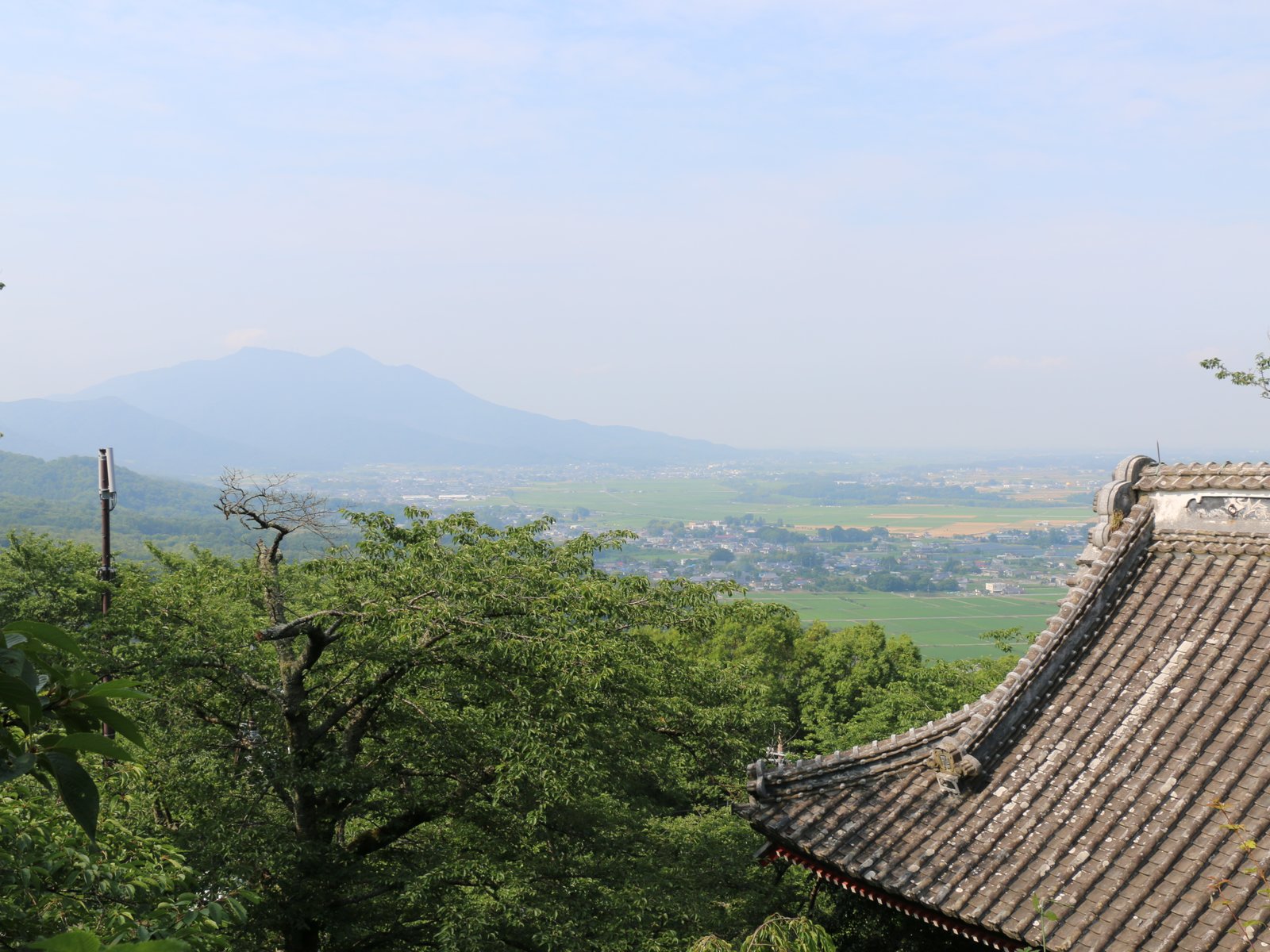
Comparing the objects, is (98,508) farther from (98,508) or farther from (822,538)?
(822,538)

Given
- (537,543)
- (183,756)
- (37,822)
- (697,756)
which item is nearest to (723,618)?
(697,756)

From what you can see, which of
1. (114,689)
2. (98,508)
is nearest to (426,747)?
(114,689)

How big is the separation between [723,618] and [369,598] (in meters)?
5.49

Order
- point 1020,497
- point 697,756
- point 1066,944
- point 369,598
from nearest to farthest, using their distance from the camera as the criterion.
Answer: point 1066,944 → point 369,598 → point 697,756 → point 1020,497

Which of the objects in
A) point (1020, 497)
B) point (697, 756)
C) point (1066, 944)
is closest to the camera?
point (1066, 944)

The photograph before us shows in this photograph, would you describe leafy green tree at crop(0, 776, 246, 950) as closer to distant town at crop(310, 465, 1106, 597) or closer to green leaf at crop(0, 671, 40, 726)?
green leaf at crop(0, 671, 40, 726)

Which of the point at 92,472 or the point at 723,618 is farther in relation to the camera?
the point at 92,472

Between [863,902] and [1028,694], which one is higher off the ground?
[1028,694]

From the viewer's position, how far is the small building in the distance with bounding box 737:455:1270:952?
5977mm

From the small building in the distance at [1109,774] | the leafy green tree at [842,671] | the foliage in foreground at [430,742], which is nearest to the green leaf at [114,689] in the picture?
the small building in the distance at [1109,774]

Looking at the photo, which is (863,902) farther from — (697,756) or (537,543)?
(537,543)

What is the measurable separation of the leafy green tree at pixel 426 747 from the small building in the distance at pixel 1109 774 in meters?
3.83

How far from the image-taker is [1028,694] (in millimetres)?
7828

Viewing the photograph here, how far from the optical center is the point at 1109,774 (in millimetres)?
6957
